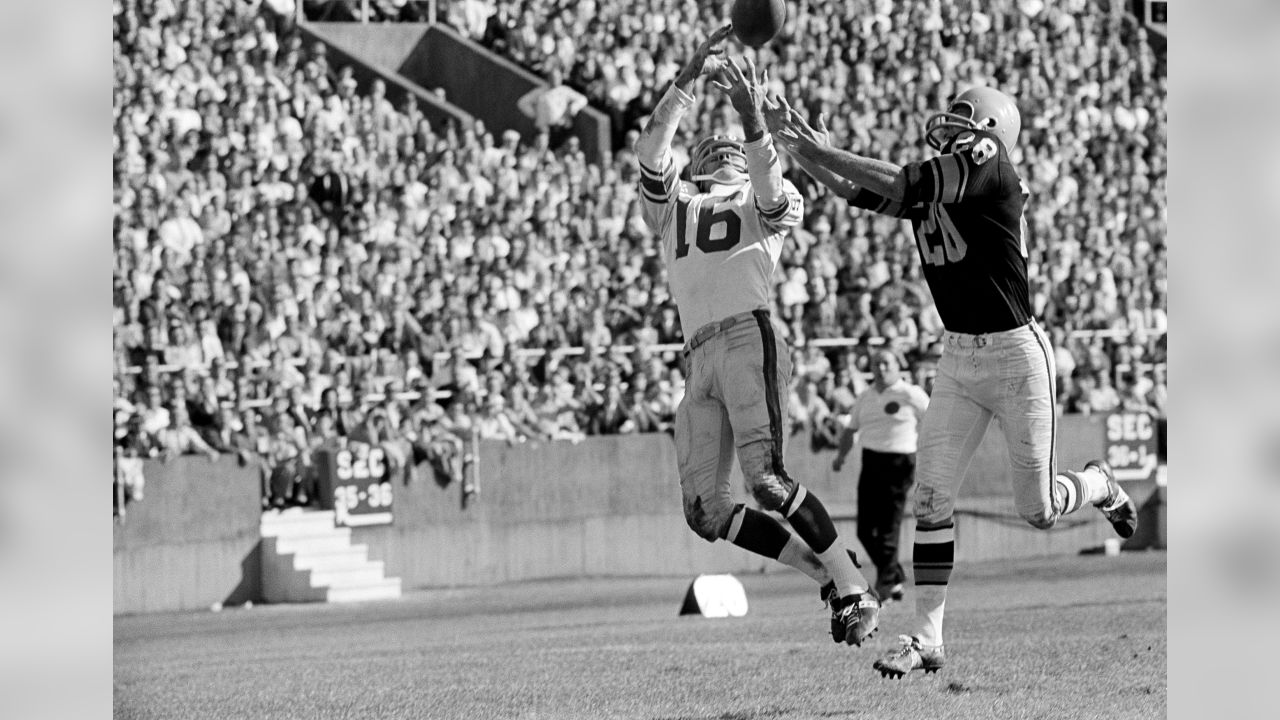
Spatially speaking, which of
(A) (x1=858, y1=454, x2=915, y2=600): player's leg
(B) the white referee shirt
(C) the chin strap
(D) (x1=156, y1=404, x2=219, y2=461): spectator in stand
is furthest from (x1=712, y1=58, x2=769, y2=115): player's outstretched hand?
(D) (x1=156, y1=404, x2=219, y2=461): spectator in stand

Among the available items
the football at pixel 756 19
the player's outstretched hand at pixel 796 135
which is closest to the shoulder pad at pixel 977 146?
the player's outstretched hand at pixel 796 135

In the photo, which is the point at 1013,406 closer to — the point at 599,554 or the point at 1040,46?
the point at 599,554

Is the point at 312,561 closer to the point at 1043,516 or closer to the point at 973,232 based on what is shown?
the point at 1043,516

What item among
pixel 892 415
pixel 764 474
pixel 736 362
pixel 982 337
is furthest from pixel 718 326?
pixel 892 415

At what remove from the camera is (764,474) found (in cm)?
835

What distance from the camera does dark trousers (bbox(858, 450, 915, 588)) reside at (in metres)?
14.0

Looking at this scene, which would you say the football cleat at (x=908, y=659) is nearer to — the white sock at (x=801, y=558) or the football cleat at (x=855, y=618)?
the football cleat at (x=855, y=618)

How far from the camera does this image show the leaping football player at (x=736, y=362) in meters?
8.36

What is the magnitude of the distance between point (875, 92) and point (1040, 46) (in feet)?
9.67

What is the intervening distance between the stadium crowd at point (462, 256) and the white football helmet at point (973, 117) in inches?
324

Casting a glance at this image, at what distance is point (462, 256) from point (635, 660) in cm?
873

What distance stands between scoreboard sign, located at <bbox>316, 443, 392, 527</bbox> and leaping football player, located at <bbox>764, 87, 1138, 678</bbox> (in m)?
9.28
